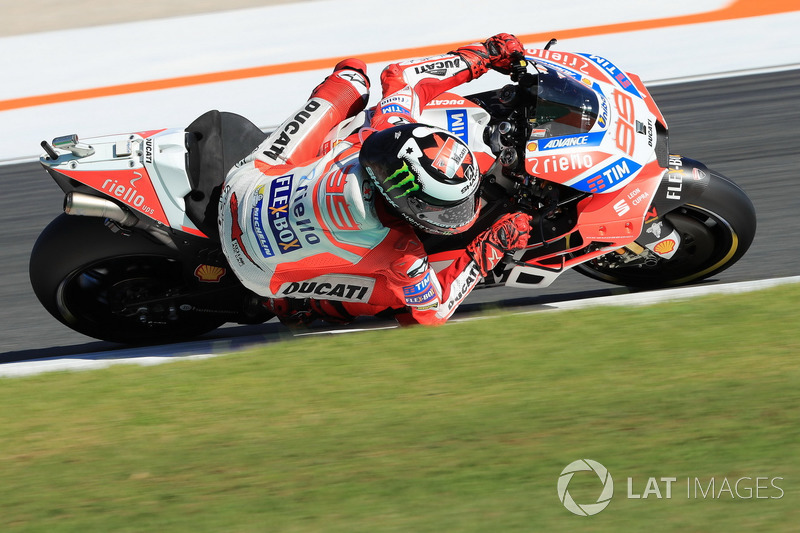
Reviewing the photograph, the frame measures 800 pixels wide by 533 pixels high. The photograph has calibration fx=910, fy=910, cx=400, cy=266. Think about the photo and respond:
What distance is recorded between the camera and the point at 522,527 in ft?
10.1

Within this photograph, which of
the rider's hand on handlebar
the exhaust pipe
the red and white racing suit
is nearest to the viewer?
the red and white racing suit

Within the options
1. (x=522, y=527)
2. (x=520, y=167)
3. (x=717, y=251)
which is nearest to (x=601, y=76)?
(x=520, y=167)

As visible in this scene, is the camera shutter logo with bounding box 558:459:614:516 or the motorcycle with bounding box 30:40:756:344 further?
the motorcycle with bounding box 30:40:756:344

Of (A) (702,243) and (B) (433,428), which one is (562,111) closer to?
(A) (702,243)

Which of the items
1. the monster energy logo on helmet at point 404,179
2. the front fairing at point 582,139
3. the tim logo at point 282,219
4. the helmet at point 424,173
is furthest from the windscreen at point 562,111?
the tim logo at point 282,219

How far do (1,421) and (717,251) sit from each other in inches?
146

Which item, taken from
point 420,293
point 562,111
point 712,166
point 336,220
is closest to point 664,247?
point 562,111

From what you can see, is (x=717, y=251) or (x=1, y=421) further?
(x=717, y=251)

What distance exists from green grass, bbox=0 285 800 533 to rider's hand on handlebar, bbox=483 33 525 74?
4.25ft

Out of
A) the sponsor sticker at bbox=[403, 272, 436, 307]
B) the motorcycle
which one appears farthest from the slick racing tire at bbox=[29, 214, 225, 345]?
the sponsor sticker at bbox=[403, 272, 436, 307]

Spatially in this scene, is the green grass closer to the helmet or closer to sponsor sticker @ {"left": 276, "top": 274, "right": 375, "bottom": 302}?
sponsor sticker @ {"left": 276, "top": 274, "right": 375, "bottom": 302}

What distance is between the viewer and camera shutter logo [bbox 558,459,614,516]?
3.16 m

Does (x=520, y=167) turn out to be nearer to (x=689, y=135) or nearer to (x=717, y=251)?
(x=717, y=251)

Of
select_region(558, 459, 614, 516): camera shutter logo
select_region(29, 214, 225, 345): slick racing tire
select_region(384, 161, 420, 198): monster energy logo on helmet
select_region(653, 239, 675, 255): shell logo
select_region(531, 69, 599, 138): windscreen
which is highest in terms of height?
select_region(531, 69, 599, 138): windscreen
